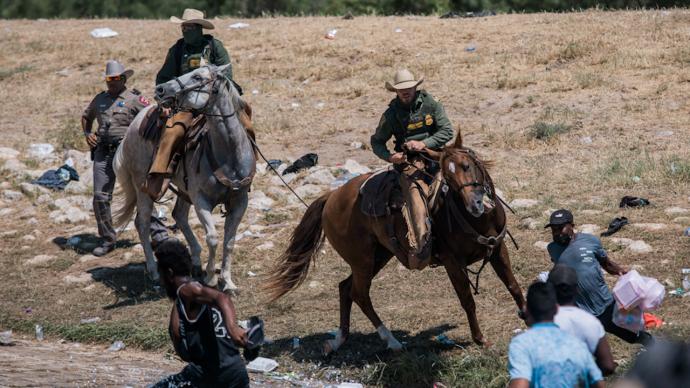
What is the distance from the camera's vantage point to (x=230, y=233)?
1066cm

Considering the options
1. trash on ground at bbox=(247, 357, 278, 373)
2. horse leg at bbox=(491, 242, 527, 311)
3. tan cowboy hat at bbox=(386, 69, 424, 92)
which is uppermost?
tan cowboy hat at bbox=(386, 69, 424, 92)

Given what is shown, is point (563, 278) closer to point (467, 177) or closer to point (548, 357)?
point (548, 357)

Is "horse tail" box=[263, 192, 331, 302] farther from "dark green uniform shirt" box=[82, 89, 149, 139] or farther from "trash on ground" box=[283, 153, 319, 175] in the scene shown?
"trash on ground" box=[283, 153, 319, 175]

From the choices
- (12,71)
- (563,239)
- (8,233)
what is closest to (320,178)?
(8,233)

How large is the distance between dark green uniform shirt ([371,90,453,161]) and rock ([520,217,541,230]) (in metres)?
3.00

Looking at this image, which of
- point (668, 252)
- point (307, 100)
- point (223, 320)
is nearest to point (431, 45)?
point (307, 100)

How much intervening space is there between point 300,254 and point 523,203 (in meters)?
3.48

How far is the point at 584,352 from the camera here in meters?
5.00

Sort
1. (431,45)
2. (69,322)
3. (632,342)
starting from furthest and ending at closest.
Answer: (431,45) → (69,322) → (632,342)

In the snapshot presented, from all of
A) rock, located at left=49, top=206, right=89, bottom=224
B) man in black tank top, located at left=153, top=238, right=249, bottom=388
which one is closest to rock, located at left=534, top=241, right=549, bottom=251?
man in black tank top, located at left=153, top=238, right=249, bottom=388

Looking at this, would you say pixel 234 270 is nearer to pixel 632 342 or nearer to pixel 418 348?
pixel 418 348

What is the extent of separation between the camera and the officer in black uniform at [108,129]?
480 inches

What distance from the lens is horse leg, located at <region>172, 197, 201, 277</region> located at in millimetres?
11281

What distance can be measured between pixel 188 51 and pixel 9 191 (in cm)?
485
